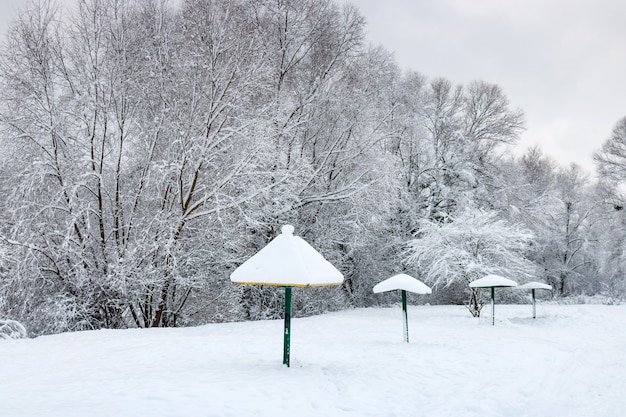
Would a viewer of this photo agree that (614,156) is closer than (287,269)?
No

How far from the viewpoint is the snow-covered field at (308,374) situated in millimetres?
5652

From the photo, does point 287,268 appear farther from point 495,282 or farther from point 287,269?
point 495,282

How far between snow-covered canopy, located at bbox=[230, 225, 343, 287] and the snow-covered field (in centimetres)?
153

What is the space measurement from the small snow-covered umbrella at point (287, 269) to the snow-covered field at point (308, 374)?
4.92ft

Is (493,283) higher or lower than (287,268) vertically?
lower

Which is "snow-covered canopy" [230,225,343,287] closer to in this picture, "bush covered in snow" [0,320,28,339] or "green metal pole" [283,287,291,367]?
"green metal pole" [283,287,291,367]

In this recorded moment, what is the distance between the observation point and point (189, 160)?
13.1m

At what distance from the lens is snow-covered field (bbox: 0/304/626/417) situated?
18.5ft

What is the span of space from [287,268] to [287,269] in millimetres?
24

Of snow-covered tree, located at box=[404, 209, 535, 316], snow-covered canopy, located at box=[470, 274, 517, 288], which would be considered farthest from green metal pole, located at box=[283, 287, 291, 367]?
snow-covered tree, located at box=[404, 209, 535, 316]

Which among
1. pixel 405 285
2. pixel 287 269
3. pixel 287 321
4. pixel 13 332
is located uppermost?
pixel 287 269

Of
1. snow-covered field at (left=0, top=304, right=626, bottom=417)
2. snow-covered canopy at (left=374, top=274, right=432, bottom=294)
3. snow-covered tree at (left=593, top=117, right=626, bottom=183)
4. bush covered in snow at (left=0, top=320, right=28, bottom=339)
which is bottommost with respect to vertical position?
snow-covered field at (left=0, top=304, right=626, bottom=417)

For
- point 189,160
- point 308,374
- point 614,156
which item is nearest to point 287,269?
point 308,374

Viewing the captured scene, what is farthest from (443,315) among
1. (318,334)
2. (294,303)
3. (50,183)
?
(50,183)
